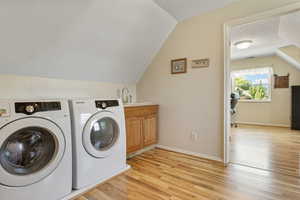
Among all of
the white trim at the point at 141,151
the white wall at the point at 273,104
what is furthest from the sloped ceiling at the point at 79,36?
the white wall at the point at 273,104

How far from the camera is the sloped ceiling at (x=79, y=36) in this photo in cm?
151

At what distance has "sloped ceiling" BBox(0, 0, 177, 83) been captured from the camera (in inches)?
59.6

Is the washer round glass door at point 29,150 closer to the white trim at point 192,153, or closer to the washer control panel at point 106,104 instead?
the washer control panel at point 106,104

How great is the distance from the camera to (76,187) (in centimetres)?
157

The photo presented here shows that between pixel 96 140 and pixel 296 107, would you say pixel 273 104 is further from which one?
pixel 96 140

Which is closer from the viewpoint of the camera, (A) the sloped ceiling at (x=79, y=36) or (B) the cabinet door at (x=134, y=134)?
(A) the sloped ceiling at (x=79, y=36)

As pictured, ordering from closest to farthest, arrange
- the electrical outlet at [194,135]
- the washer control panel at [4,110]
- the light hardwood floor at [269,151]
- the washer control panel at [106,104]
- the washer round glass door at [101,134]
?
the washer control panel at [4,110] → the washer round glass door at [101,134] → the washer control panel at [106,104] → the light hardwood floor at [269,151] → the electrical outlet at [194,135]

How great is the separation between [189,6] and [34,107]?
88.8 inches

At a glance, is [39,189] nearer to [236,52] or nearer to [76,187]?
[76,187]

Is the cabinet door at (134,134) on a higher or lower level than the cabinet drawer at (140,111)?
lower

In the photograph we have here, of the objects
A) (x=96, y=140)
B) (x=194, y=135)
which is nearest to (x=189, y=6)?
(x=194, y=135)

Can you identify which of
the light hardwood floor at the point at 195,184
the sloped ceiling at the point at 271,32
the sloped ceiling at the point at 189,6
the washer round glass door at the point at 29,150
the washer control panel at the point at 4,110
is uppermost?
the sloped ceiling at the point at 189,6

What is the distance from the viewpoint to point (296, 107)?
4086 mm

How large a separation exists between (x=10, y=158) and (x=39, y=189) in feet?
1.11
